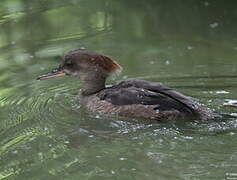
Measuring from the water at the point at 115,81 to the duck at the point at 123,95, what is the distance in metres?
0.14

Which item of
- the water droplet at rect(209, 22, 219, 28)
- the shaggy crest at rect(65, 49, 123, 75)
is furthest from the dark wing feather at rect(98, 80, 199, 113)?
the water droplet at rect(209, 22, 219, 28)

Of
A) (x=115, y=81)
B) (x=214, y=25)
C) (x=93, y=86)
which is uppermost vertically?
(x=214, y=25)

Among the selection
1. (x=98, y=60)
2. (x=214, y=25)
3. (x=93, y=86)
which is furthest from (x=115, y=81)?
(x=214, y=25)

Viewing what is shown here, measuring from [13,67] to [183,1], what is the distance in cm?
424

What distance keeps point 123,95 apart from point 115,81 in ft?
4.34

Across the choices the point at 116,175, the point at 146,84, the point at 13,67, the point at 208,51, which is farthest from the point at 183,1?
the point at 116,175

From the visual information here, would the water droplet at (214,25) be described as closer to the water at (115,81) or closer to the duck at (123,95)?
the water at (115,81)

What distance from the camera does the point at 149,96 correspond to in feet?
24.3

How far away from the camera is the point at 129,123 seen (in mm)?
7293

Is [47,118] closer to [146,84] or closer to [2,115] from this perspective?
[2,115]

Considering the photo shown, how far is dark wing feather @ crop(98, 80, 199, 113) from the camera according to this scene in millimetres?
7242

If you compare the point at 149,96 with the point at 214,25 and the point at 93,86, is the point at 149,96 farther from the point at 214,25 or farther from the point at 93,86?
the point at 214,25

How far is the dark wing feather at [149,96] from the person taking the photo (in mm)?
7242

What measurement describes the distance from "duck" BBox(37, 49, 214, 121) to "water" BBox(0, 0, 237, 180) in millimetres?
140
